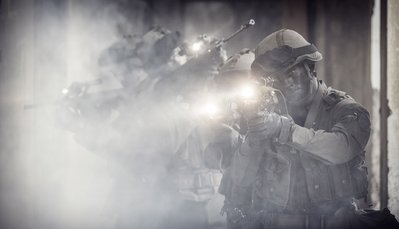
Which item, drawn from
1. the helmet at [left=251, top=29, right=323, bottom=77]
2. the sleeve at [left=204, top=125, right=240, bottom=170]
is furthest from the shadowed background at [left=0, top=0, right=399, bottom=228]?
the helmet at [left=251, top=29, right=323, bottom=77]

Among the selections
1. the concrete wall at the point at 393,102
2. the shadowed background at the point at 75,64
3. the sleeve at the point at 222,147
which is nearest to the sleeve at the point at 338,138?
the sleeve at the point at 222,147

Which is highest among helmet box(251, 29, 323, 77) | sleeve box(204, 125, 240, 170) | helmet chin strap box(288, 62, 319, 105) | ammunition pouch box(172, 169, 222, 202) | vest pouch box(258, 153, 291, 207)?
helmet box(251, 29, 323, 77)

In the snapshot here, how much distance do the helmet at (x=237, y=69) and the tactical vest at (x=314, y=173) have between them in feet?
4.66

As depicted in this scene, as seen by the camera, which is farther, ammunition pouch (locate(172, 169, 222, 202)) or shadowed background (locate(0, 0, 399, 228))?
shadowed background (locate(0, 0, 399, 228))

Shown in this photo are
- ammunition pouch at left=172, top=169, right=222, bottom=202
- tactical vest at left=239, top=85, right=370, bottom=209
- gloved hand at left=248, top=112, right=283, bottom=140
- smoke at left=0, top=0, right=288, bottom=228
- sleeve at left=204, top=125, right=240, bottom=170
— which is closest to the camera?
gloved hand at left=248, top=112, right=283, bottom=140

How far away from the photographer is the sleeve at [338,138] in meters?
3.99

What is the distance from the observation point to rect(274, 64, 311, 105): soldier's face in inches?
169

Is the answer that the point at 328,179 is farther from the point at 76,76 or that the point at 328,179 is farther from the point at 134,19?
the point at 134,19

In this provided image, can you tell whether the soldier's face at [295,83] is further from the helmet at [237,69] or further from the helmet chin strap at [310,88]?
the helmet at [237,69]

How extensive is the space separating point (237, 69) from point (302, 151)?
1.81 m

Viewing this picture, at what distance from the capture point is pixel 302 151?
13.4 feet

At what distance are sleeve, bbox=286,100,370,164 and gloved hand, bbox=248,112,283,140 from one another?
0.13 m

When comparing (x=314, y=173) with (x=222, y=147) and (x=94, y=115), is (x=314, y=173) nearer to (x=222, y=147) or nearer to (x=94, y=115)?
(x=222, y=147)

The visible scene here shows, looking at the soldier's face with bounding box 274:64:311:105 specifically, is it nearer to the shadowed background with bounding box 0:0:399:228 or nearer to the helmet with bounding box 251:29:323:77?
the helmet with bounding box 251:29:323:77
